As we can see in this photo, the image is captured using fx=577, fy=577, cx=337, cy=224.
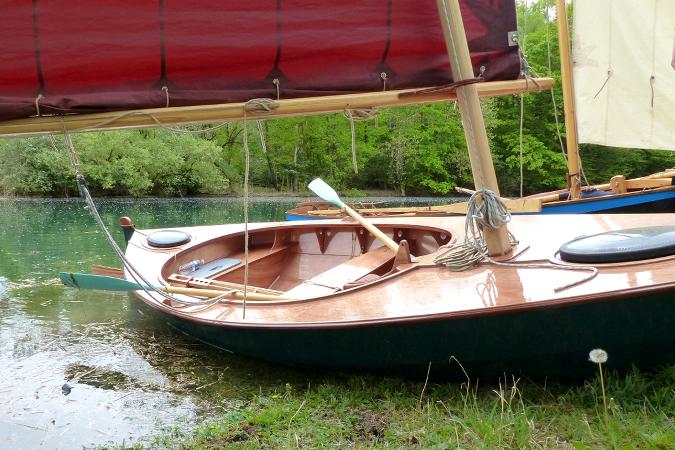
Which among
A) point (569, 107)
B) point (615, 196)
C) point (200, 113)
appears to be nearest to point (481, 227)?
point (200, 113)

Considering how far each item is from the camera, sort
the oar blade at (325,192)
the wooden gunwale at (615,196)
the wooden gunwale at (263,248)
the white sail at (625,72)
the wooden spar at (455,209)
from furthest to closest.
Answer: the white sail at (625,72)
the wooden spar at (455,209)
the wooden gunwale at (615,196)
the oar blade at (325,192)
the wooden gunwale at (263,248)

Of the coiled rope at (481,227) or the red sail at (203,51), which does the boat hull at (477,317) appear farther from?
the red sail at (203,51)

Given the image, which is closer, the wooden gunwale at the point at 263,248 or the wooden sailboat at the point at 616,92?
the wooden gunwale at the point at 263,248

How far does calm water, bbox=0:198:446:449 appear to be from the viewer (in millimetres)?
3482

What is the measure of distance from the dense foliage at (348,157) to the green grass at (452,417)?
25.6 meters

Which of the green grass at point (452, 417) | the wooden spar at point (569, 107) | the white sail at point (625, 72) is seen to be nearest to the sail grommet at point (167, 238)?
the green grass at point (452, 417)

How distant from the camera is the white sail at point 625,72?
7.95 m

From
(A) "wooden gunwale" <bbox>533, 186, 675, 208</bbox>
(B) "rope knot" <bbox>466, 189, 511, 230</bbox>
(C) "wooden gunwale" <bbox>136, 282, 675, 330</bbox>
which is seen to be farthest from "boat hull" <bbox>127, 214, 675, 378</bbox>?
(A) "wooden gunwale" <bbox>533, 186, 675, 208</bbox>

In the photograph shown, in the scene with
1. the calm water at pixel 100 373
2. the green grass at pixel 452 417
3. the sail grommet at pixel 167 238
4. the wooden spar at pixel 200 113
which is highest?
the wooden spar at pixel 200 113

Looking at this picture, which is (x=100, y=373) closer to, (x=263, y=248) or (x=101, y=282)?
(x=101, y=282)

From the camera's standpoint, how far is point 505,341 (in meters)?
3.01

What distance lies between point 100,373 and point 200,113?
2.45m

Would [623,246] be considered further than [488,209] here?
No

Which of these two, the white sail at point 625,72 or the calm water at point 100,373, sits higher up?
the white sail at point 625,72
